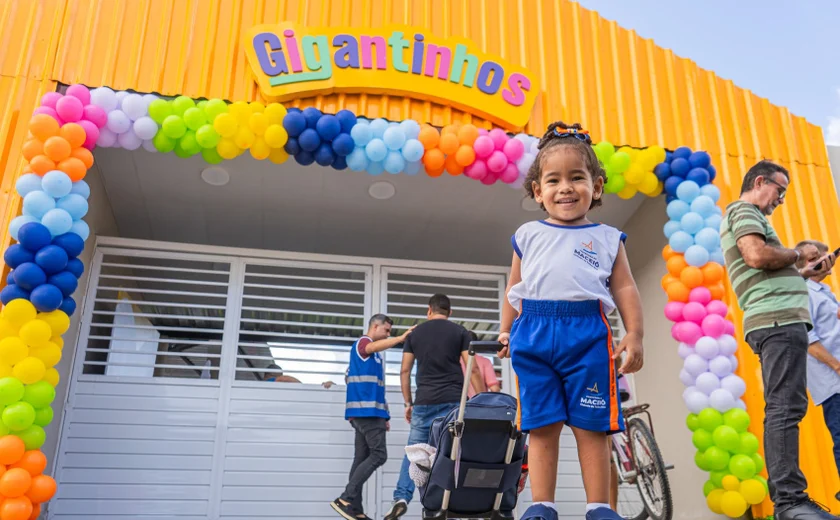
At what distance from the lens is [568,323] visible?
6.75 feet

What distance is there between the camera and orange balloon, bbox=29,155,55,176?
4.29 m

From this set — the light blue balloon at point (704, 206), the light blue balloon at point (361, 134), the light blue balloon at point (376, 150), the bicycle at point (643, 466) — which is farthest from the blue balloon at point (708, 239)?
the light blue balloon at point (361, 134)

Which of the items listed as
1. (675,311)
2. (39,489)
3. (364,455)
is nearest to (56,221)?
Result: (39,489)

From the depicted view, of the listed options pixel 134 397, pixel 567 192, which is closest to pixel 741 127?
pixel 567 192

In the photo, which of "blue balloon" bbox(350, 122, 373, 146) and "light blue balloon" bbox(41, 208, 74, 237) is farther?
"blue balloon" bbox(350, 122, 373, 146)

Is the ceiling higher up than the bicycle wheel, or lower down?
higher up

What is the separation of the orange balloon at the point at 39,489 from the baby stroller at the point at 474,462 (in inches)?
89.2

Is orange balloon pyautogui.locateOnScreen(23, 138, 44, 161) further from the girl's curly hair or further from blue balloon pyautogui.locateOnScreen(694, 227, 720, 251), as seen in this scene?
blue balloon pyautogui.locateOnScreen(694, 227, 720, 251)

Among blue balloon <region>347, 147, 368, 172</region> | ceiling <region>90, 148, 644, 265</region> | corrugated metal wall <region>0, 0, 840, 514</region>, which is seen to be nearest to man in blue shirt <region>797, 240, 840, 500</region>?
corrugated metal wall <region>0, 0, 840, 514</region>

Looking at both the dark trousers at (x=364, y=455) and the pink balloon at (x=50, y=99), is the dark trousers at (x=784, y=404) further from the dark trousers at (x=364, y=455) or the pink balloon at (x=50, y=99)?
the pink balloon at (x=50, y=99)

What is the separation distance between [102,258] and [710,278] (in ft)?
17.2

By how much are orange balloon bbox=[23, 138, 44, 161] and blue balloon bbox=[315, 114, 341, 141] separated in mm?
1852

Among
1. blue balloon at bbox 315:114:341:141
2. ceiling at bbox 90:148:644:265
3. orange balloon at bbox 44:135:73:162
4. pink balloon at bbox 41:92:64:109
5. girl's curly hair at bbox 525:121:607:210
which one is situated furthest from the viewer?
ceiling at bbox 90:148:644:265

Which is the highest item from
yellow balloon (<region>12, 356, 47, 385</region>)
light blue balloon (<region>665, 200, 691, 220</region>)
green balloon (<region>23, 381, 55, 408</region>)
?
light blue balloon (<region>665, 200, 691, 220</region>)
